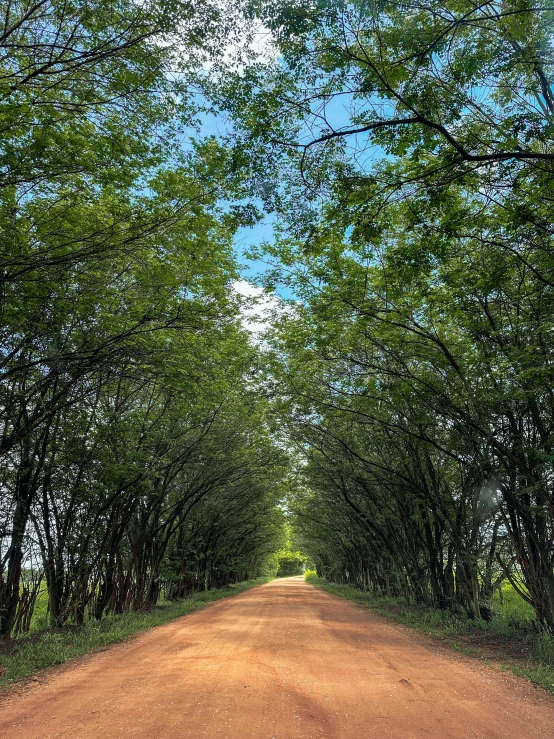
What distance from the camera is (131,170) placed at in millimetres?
5965

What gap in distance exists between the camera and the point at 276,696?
5.16 meters

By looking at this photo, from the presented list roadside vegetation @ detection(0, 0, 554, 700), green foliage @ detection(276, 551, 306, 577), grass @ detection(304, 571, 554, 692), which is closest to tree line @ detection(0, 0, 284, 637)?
A: roadside vegetation @ detection(0, 0, 554, 700)

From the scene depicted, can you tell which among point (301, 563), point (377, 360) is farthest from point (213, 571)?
point (301, 563)

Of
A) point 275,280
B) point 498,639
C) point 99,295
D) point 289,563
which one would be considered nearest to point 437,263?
point 275,280

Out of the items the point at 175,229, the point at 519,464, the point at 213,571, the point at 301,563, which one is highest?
the point at 175,229

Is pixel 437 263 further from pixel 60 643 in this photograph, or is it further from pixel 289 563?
pixel 289 563

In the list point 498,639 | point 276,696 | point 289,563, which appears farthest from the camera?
point 289,563

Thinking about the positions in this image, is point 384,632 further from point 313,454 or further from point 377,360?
point 313,454

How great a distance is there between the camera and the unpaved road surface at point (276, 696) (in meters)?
4.29

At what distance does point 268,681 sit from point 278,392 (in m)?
8.48

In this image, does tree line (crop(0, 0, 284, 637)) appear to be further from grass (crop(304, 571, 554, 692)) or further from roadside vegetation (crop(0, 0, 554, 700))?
grass (crop(304, 571, 554, 692))

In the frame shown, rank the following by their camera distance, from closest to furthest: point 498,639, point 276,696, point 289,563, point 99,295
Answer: point 276,696 → point 99,295 → point 498,639 → point 289,563

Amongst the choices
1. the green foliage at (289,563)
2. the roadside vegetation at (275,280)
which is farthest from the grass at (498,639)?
the green foliage at (289,563)

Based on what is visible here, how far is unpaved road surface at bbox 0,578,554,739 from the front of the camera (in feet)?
14.1
